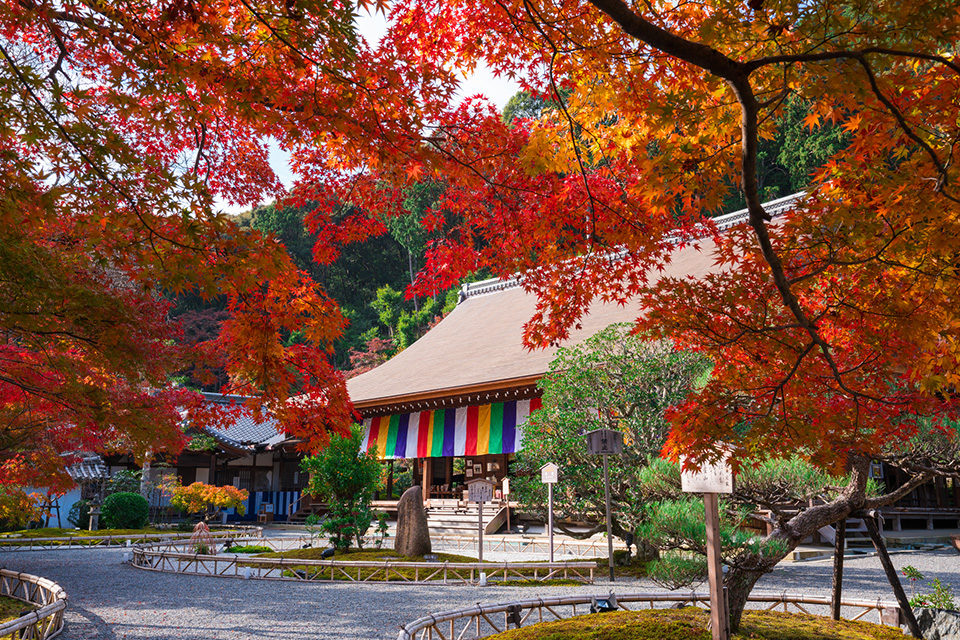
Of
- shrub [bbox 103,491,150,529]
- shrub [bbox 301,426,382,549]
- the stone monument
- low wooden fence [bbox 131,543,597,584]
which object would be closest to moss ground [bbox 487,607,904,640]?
low wooden fence [bbox 131,543,597,584]

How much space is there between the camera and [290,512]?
19969 mm

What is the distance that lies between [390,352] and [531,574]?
20.6 m

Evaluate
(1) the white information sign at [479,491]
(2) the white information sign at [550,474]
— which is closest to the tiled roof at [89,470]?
(1) the white information sign at [479,491]

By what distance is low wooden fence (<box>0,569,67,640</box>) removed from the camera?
4.23 meters

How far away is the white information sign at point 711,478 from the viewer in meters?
3.82

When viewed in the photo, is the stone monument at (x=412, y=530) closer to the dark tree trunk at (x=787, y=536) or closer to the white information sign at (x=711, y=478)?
the dark tree trunk at (x=787, y=536)

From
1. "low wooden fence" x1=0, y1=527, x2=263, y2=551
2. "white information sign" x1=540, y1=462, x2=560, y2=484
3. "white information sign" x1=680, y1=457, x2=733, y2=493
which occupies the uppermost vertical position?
"white information sign" x1=680, y1=457, x2=733, y2=493

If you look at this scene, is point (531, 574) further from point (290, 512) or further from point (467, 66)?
point (290, 512)

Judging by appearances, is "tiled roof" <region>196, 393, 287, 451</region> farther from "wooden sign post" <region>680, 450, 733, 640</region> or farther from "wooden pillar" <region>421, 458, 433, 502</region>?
"wooden sign post" <region>680, 450, 733, 640</region>

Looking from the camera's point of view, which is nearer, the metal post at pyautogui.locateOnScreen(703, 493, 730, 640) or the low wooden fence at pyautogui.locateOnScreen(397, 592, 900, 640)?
the metal post at pyautogui.locateOnScreen(703, 493, 730, 640)

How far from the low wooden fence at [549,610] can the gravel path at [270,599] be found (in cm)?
77

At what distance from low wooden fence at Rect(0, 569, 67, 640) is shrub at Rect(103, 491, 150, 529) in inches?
368

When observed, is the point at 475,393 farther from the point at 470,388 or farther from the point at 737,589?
the point at 737,589

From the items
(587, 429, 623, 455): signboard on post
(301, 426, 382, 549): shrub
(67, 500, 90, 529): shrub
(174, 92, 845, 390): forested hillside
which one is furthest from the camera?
(174, 92, 845, 390): forested hillside
